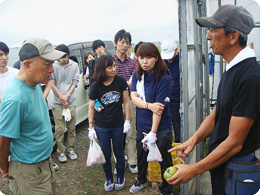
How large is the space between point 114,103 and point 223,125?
174 centimetres

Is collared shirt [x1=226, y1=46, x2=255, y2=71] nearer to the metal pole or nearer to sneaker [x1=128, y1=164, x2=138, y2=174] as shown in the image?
Answer: the metal pole

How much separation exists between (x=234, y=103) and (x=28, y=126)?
1.62 m

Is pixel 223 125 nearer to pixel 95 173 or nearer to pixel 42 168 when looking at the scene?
pixel 42 168

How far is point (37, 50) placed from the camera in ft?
6.30

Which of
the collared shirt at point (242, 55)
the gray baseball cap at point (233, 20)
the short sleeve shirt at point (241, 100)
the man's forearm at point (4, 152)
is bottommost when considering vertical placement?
the man's forearm at point (4, 152)

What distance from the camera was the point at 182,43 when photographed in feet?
7.52

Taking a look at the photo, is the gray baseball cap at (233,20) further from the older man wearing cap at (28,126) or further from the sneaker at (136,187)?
the sneaker at (136,187)

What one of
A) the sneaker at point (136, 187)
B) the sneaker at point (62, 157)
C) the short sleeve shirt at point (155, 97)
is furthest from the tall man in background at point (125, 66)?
the sneaker at point (62, 157)

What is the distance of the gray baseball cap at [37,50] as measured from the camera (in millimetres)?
1896

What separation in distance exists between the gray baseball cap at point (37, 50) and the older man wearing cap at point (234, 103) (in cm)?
128

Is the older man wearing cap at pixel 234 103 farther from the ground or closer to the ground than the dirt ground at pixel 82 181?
farther from the ground

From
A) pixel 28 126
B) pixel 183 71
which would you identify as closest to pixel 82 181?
pixel 28 126

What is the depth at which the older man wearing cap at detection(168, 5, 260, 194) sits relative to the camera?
57.0 inches

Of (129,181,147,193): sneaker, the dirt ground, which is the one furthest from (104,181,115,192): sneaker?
(129,181,147,193): sneaker
